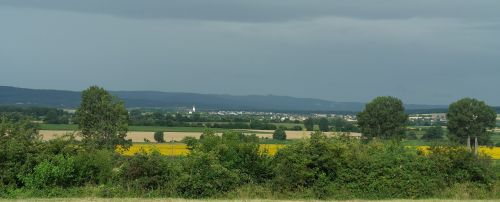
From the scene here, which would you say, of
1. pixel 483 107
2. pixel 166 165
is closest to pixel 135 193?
pixel 166 165

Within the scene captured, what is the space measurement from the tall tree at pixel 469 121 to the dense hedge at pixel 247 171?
4208cm

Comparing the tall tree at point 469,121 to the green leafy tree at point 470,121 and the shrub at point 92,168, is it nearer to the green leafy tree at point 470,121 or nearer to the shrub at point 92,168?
the green leafy tree at point 470,121

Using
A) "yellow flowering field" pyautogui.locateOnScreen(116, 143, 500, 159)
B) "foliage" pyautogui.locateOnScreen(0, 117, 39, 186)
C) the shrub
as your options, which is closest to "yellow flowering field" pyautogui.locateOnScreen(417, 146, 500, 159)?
"yellow flowering field" pyautogui.locateOnScreen(116, 143, 500, 159)

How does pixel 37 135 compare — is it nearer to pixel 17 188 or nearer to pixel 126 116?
pixel 17 188

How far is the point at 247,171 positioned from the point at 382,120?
43.7 metres

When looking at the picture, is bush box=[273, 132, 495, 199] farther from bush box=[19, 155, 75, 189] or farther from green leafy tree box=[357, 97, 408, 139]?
green leafy tree box=[357, 97, 408, 139]

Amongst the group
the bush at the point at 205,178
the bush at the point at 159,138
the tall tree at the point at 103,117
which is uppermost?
the tall tree at the point at 103,117

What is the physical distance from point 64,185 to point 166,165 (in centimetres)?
384

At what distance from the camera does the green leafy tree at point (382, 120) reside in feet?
219

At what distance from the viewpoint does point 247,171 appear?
83.1 feet

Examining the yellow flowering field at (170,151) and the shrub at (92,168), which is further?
the yellow flowering field at (170,151)

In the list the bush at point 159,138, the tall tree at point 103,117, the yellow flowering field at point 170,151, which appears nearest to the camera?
the yellow flowering field at point 170,151

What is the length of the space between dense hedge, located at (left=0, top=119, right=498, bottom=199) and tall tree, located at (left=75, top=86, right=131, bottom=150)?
25506 mm

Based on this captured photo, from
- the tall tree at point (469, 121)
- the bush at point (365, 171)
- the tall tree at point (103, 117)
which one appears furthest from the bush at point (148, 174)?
the tall tree at point (469, 121)
